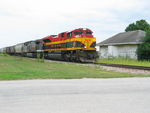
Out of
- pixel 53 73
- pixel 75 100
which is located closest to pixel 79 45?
pixel 53 73

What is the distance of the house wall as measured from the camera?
33.9m

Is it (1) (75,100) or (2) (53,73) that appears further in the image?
(2) (53,73)

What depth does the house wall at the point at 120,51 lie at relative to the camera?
33.9 m

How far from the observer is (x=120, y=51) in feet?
121

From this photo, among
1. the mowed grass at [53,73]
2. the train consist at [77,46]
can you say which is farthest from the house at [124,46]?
the mowed grass at [53,73]

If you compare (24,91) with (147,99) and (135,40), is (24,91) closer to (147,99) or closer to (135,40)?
(147,99)

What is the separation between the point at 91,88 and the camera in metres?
7.77

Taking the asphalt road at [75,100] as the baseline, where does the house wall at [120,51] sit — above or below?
above

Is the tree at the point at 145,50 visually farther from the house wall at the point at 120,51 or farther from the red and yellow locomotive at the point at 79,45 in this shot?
the red and yellow locomotive at the point at 79,45

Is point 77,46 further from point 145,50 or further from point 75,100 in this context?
point 75,100

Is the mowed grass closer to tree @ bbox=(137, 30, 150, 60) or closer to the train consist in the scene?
the train consist

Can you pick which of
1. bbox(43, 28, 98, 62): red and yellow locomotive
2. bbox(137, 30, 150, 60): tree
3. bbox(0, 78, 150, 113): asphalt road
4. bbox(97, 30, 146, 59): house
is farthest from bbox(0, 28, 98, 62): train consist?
bbox(0, 78, 150, 113): asphalt road

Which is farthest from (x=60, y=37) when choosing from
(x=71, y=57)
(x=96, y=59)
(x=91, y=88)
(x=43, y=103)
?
(x=43, y=103)

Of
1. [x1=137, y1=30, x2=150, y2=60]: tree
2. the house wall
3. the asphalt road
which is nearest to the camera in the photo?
the asphalt road
